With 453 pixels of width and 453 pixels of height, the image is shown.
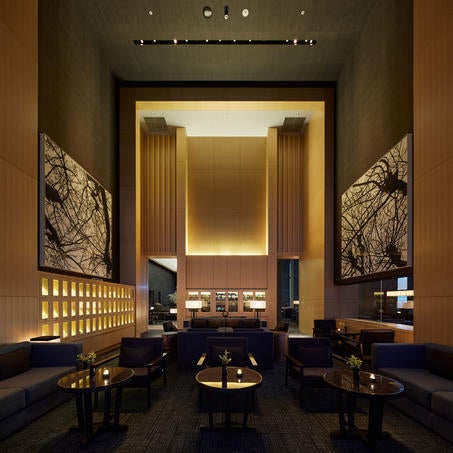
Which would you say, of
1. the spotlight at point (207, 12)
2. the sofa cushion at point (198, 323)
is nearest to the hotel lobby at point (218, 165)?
the spotlight at point (207, 12)

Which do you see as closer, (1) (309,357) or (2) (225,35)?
(1) (309,357)

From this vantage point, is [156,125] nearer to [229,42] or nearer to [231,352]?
[229,42]

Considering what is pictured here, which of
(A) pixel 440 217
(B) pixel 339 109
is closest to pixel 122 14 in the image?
(B) pixel 339 109

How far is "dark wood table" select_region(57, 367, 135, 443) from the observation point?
372cm

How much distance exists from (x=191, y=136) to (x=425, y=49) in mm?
9733

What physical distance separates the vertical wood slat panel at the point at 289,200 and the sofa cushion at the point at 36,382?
10292 mm

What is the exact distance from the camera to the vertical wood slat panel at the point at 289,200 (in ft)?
46.7

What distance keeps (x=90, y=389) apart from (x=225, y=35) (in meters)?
9.27

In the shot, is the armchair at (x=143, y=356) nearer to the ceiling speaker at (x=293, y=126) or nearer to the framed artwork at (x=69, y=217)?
the framed artwork at (x=69, y=217)

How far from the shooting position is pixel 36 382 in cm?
434

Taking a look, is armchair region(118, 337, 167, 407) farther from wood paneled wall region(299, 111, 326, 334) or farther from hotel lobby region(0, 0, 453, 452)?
wood paneled wall region(299, 111, 326, 334)

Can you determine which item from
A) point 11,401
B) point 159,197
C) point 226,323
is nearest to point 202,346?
point 226,323

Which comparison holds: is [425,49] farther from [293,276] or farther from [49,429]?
[293,276]

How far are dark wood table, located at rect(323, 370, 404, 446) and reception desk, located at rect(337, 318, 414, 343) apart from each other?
3.04m
